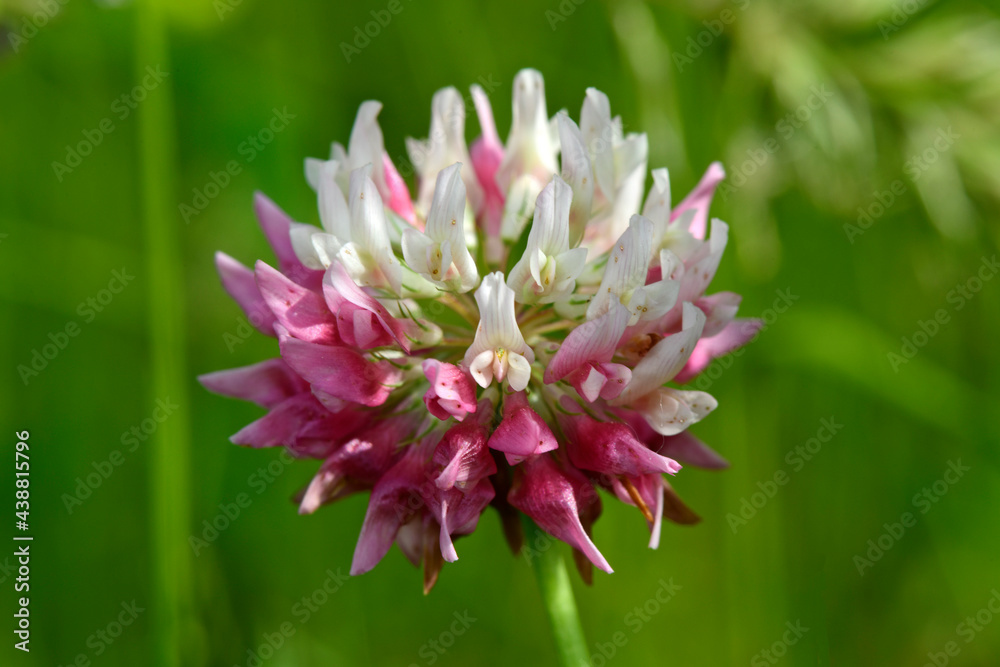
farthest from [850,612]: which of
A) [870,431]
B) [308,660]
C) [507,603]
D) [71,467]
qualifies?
[71,467]

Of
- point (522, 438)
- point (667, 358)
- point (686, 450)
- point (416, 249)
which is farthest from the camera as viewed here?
point (686, 450)

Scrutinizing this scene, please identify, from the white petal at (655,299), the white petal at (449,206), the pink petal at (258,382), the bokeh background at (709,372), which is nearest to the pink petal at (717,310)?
the white petal at (655,299)

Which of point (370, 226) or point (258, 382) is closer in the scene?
point (370, 226)

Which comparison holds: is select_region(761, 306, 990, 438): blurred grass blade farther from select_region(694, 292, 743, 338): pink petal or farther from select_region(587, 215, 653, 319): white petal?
select_region(587, 215, 653, 319): white petal

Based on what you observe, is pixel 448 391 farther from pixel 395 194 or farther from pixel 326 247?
pixel 395 194

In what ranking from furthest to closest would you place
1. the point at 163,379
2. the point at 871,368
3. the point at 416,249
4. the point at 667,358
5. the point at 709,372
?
1. the point at 709,372
2. the point at 871,368
3. the point at 163,379
4. the point at 416,249
5. the point at 667,358

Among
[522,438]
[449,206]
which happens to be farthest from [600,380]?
[449,206]

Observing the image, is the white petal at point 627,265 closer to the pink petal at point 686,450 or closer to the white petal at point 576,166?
the white petal at point 576,166
